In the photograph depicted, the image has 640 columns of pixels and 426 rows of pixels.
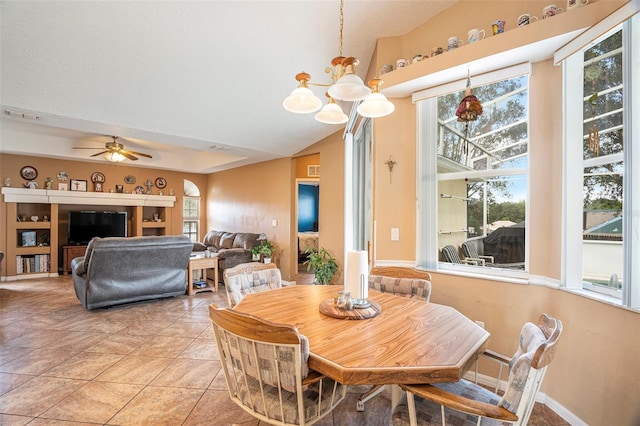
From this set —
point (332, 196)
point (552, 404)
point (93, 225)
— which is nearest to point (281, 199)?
point (332, 196)

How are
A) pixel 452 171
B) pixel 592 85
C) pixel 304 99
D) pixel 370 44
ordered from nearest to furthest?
pixel 304 99 → pixel 592 85 → pixel 452 171 → pixel 370 44

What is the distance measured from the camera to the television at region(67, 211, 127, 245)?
6691mm

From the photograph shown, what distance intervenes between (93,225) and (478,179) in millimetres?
7953

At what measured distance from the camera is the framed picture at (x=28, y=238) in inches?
241

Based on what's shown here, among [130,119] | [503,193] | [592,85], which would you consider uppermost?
[130,119]

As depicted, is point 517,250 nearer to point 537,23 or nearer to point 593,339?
point 593,339

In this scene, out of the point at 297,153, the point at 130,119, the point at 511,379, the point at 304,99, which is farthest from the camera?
the point at 297,153

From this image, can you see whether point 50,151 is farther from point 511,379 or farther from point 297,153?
point 511,379

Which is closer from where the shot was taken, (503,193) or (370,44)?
(503,193)

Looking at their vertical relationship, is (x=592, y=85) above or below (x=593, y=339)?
above

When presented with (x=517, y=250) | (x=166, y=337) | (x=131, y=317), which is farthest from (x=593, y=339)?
(x=131, y=317)

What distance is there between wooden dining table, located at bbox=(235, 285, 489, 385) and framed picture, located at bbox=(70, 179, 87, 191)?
7.10 m

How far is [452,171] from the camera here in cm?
275

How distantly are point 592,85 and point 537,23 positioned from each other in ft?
1.81
